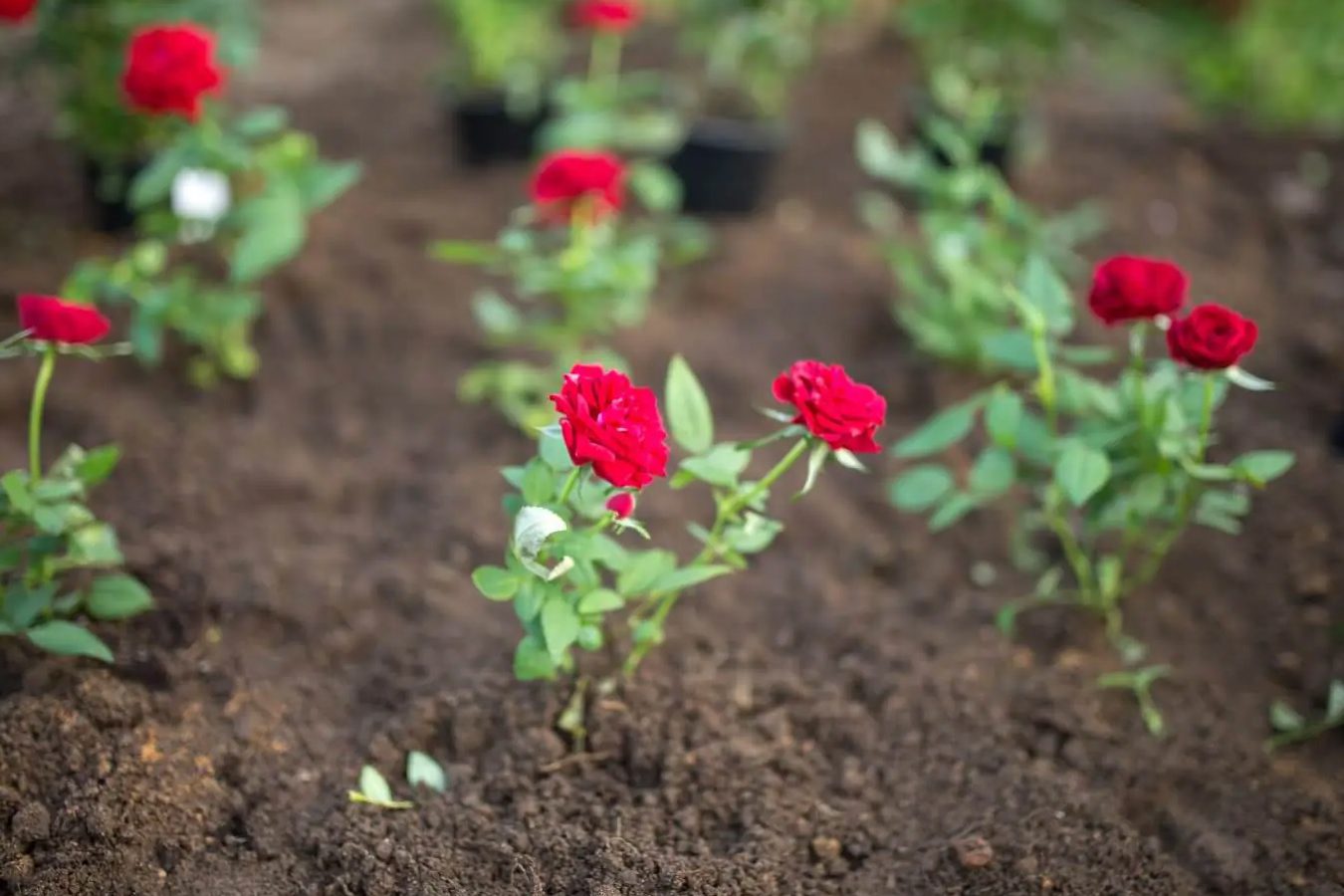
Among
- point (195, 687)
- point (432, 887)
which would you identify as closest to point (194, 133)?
point (195, 687)

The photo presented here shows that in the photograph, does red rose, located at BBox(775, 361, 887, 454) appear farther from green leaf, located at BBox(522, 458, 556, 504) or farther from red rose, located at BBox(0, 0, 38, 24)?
red rose, located at BBox(0, 0, 38, 24)

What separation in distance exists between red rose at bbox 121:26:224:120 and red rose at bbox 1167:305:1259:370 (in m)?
1.73

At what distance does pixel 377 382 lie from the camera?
269 cm

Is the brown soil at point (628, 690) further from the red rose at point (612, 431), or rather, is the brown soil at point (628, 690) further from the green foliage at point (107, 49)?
the red rose at point (612, 431)

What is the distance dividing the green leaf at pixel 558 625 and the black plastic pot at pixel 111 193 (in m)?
1.91

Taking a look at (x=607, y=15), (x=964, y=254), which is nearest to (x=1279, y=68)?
(x=964, y=254)

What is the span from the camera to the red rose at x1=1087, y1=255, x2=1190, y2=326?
1.75 m

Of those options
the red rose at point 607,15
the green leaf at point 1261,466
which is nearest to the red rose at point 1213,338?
the green leaf at point 1261,466

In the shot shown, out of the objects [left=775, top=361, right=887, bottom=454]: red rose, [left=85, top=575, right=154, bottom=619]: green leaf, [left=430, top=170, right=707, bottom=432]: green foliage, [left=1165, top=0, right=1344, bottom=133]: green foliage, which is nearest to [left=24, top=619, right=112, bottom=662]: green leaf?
[left=85, top=575, right=154, bottom=619]: green leaf

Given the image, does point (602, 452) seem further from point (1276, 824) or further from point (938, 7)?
point (938, 7)

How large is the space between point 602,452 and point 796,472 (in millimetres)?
1187

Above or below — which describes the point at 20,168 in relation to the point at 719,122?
below

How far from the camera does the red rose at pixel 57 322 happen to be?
1.63 m

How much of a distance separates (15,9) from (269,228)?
2.23 feet
